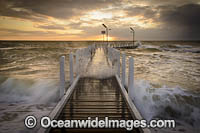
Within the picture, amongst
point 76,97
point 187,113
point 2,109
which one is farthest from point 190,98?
point 2,109

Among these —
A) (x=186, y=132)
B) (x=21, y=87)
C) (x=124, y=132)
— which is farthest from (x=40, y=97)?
(x=186, y=132)

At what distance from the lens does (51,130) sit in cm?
270

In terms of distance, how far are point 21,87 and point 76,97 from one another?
5.85 metres

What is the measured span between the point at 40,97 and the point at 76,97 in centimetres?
332

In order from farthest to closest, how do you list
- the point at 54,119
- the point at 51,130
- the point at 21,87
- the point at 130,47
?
the point at 130,47 → the point at 21,87 → the point at 54,119 → the point at 51,130

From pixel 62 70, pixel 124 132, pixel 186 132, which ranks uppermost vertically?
pixel 62 70

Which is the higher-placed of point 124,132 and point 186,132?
point 124,132

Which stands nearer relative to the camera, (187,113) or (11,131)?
(11,131)

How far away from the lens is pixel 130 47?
48.0 m

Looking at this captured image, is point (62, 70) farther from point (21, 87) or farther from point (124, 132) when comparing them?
point (21, 87)

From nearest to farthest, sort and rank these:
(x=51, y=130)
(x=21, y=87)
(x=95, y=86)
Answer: (x=51, y=130), (x=95, y=86), (x=21, y=87)

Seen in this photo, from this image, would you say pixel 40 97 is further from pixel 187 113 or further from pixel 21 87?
pixel 187 113

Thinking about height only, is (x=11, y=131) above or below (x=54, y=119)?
below

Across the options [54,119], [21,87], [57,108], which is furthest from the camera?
[21,87]
